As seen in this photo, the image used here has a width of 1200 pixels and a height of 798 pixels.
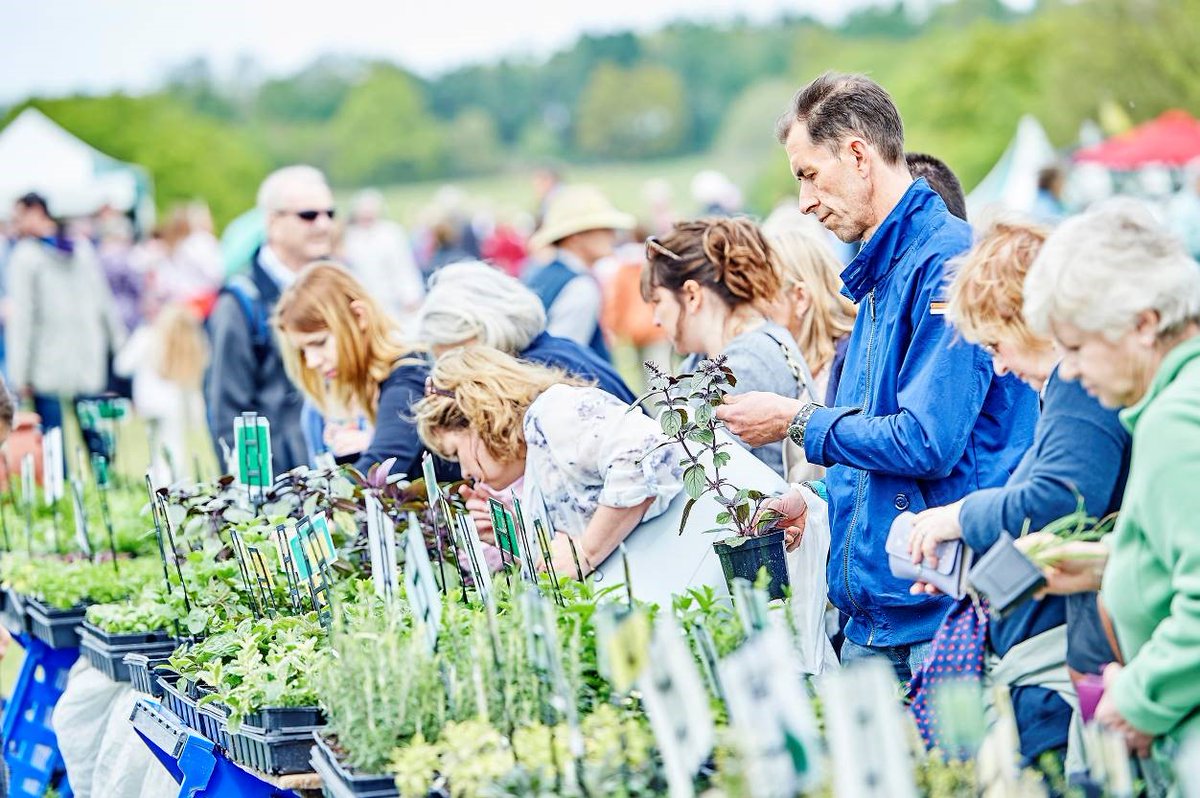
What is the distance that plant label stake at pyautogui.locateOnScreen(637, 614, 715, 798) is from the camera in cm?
176

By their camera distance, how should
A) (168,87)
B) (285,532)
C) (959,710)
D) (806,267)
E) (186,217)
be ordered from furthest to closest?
(168,87), (186,217), (806,267), (285,532), (959,710)

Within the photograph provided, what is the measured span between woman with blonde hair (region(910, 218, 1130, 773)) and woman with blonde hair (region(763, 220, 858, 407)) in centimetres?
158

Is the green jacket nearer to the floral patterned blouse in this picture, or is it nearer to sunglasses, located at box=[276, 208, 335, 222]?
the floral patterned blouse

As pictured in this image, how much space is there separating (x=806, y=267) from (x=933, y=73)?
35.7 m

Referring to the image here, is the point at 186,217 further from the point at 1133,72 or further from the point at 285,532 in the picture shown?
the point at 1133,72

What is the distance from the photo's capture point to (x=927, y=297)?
2.70 meters

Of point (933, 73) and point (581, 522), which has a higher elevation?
point (933, 73)

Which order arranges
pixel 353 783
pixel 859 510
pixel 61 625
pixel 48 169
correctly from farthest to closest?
pixel 48 169
pixel 61 625
pixel 859 510
pixel 353 783

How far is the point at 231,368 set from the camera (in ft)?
17.6

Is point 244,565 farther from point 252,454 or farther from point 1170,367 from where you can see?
point 1170,367

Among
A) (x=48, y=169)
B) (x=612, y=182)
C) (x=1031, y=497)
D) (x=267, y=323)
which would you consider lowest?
(x=1031, y=497)

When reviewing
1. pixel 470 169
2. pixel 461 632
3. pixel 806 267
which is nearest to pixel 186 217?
pixel 806 267

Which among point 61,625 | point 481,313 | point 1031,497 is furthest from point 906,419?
point 61,625

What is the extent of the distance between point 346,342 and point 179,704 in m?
1.45
